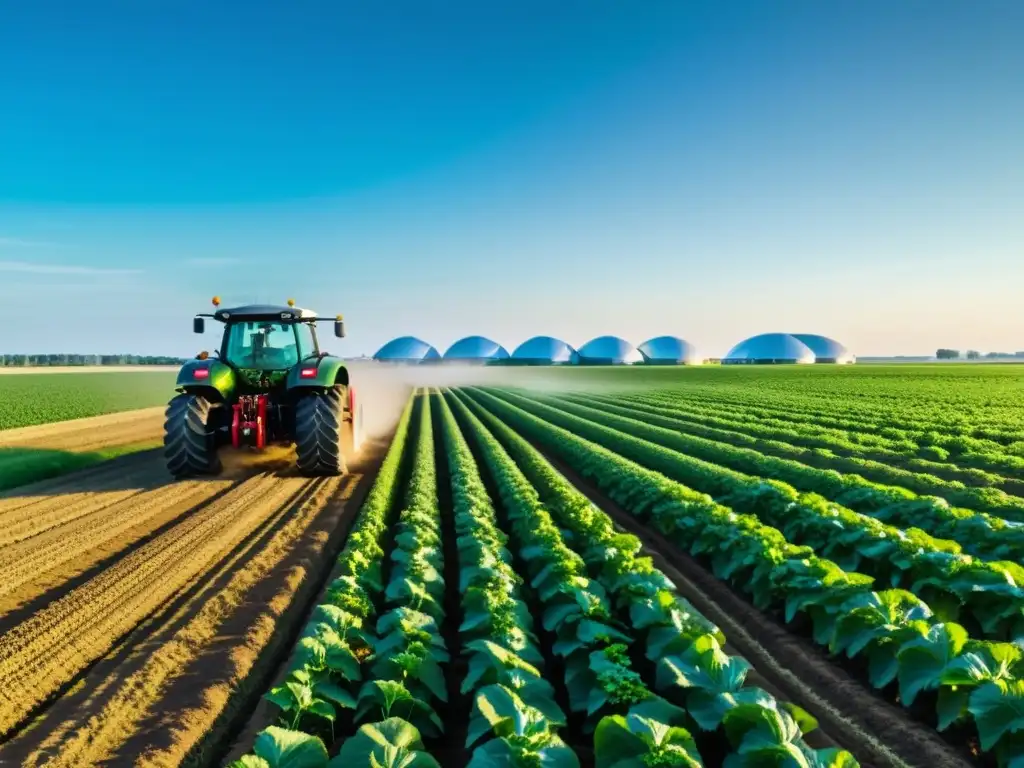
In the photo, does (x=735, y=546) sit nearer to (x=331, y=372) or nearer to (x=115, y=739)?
(x=115, y=739)

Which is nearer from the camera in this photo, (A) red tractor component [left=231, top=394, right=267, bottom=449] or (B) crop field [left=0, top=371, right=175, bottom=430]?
(A) red tractor component [left=231, top=394, right=267, bottom=449]

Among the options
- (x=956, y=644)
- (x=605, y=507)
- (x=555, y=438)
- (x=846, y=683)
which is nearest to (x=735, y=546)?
(x=846, y=683)

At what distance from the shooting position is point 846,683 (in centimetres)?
489

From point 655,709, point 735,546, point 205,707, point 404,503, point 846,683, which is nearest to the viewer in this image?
point 655,709

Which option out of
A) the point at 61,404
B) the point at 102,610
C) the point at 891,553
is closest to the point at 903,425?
the point at 891,553

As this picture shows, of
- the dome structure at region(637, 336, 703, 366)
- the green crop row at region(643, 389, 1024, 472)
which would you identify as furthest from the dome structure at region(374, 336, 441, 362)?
the green crop row at region(643, 389, 1024, 472)

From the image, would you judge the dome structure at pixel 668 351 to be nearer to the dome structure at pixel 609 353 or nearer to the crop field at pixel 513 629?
the dome structure at pixel 609 353

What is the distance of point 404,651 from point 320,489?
729 centimetres

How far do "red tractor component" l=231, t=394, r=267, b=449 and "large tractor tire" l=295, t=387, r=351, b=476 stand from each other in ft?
1.86

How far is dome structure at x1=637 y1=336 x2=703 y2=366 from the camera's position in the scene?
125250mm

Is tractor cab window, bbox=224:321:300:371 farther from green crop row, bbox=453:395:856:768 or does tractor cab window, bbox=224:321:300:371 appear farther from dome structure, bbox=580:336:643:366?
→ dome structure, bbox=580:336:643:366

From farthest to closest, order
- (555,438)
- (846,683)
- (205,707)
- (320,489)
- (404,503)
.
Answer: (555,438), (320,489), (404,503), (846,683), (205,707)

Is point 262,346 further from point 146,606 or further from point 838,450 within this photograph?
point 838,450

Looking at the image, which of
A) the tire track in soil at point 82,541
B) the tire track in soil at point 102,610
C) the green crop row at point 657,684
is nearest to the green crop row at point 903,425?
the green crop row at point 657,684
